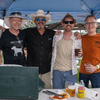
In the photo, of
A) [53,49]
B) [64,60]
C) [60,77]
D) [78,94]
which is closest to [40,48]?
[53,49]

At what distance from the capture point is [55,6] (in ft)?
13.4

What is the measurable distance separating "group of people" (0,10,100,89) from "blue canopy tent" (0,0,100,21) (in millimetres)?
1370

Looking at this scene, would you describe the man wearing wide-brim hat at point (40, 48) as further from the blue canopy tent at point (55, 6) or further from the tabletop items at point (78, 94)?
the blue canopy tent at point (55, 6)

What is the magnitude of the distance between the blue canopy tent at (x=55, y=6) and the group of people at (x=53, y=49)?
1370 millimetres

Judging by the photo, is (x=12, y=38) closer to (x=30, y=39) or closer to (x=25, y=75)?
(x=30, y=39)

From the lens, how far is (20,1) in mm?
3801

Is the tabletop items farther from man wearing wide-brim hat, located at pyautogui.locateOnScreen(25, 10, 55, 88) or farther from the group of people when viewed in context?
man wearing wide-brim hat, located at pyautogui.locateOnScreen(25, 10, 55, 88)

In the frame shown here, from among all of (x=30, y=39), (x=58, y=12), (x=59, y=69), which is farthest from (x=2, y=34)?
(x=58, y=12)

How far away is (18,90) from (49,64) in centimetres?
148

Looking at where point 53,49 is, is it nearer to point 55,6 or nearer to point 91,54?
point 91,54

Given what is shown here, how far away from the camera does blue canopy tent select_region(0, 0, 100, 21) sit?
3.82 meters

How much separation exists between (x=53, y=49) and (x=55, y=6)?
2.02m

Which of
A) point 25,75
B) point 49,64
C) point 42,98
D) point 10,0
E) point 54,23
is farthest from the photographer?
point 54,23

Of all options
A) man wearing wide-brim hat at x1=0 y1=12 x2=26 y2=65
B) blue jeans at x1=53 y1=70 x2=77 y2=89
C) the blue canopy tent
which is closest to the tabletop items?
blue jeans at x1=53 y1=70 x2=77 y2=89
